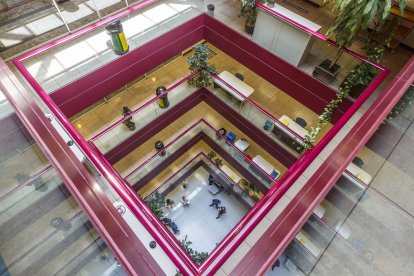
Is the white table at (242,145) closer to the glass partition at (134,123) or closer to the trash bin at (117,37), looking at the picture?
the glass partition at (134,123)

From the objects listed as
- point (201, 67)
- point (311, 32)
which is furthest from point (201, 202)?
point (311, 32)

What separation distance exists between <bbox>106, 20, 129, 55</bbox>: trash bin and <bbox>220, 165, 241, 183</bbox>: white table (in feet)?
17.3

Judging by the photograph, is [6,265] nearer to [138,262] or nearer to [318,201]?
[138,262]

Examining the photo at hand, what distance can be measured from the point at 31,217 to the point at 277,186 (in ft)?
12.5

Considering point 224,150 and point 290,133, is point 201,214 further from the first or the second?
point 290,133

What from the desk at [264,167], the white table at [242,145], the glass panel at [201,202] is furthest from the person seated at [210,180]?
the desk at [264,167]

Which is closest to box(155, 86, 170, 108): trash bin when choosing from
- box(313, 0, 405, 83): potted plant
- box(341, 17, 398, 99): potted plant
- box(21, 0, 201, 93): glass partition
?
box(21, 0, 201, 93): glass partition

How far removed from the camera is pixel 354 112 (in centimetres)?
574

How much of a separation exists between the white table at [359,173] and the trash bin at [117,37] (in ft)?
20.6

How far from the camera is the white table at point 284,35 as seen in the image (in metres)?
7.36

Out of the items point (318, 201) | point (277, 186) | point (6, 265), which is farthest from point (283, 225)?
point (6, 265)

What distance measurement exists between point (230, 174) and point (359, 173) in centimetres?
597

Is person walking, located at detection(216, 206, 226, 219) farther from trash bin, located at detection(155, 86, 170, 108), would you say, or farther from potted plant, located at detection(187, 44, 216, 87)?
potted plant, located at detection(187, 44, 216, 87)

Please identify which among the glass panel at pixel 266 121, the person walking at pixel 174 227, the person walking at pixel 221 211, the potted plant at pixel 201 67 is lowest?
the person walking at pixel 174 227
